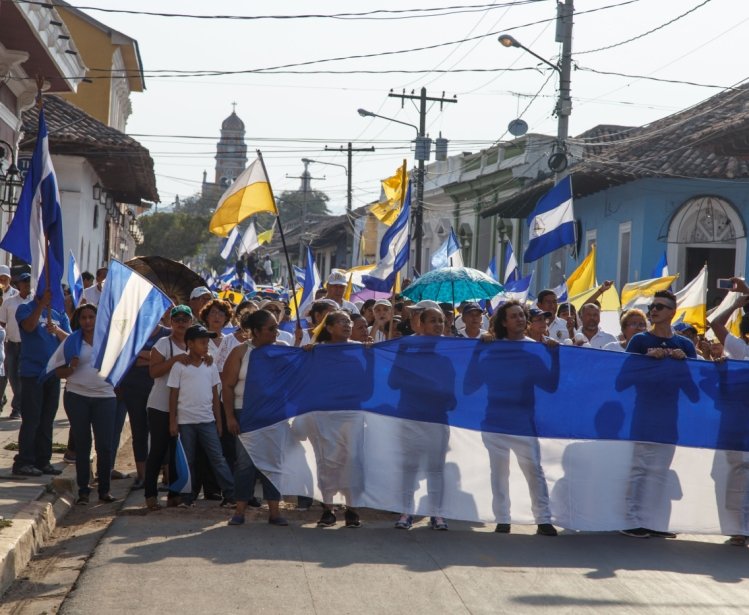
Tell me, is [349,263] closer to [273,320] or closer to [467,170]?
[467,170]

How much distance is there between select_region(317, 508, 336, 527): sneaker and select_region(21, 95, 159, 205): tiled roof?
1558 centimetres

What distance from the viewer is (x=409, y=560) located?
7953 millimetres

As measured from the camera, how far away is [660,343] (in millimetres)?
9469

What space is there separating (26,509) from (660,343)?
15.8 feet

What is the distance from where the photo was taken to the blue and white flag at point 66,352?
9.84 meters

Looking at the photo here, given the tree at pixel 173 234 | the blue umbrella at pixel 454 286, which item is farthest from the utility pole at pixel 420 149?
the tree at pixel 173 234

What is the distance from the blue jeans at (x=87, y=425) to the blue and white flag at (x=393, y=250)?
16.7 feet

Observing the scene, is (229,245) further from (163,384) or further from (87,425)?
(163,384)

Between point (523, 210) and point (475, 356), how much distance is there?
1043 inches

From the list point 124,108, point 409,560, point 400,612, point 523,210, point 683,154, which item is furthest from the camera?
point 124,108

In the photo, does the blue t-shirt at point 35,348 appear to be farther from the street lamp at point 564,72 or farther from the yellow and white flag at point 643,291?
the street lamp at point 564,72

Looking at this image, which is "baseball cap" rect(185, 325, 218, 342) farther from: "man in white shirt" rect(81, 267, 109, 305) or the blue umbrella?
"man in white shirt" rect(81, 267, 109, 305)

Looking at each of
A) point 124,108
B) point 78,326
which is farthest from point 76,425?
point 124,108

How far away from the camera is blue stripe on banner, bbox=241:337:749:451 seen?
30.8 ft
